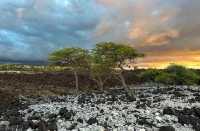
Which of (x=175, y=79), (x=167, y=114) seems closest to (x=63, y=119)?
(x=167, y=114)

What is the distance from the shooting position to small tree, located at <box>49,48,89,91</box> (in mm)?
54272

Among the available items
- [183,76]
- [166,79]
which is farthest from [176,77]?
[166,79]

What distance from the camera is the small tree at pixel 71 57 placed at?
5427 centimetres

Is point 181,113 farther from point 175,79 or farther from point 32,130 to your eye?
point 175,79

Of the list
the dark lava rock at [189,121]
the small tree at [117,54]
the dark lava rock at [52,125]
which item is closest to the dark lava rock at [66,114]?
the dark lava rock at [52,125]

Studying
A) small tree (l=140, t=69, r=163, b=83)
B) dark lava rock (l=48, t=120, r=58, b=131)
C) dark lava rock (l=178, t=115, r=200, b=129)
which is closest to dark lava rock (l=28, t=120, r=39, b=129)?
dark lava rock (l=48, t=120, r=58, b=131)

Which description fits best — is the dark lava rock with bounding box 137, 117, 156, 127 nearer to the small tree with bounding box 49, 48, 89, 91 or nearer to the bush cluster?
the small tree with bounding box 49, 48, 89, 91

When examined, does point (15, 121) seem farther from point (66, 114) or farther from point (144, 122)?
point (144, 122)

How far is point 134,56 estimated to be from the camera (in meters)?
47.7

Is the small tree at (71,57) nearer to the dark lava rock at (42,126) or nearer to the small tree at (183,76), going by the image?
the small tree at (183,76)

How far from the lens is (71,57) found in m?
54.7

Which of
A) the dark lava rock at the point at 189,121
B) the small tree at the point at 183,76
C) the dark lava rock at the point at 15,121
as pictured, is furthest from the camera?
the small tree at the point at 183,76

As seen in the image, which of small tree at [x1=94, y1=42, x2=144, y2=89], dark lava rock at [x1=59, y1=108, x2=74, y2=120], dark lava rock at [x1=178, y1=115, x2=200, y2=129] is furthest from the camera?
small tree at [x1=94, y1=42, x2=144, y2=89]

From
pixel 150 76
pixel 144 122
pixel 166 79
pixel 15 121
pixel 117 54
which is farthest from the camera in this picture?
pixel 150 76
